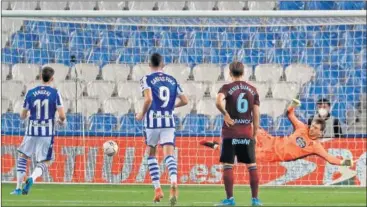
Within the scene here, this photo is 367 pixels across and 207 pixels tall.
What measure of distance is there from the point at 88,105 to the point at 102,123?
2.04 feet

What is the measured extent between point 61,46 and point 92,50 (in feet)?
1.67

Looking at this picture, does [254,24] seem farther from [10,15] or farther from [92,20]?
[10,15]

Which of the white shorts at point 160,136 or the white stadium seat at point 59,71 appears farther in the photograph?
the white stadium seat at point 59,71

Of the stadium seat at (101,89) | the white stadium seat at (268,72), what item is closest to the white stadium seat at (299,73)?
the white stadium seat at (268,72)

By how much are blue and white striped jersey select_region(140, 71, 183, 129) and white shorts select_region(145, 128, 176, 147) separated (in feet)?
0.15

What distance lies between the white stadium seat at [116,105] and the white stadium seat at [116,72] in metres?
0.41

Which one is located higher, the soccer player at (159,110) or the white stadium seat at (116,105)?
the white stadium seat at (116,105)

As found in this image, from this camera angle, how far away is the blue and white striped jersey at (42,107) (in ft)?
41.4

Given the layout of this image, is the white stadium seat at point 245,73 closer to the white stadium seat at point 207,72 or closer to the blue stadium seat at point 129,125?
the white stadium seat at point 207,72

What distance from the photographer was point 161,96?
1132cm

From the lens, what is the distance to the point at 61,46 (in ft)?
55.0

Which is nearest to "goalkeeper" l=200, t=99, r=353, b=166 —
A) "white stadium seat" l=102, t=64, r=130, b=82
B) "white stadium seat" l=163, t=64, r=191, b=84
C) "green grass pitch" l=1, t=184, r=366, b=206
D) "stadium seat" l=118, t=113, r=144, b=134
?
"green grass pitch" l=1, t=184, r=366, b=206

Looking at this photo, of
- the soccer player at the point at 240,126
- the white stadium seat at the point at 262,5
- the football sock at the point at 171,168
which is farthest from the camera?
the white stadium seat at the point at 262,5

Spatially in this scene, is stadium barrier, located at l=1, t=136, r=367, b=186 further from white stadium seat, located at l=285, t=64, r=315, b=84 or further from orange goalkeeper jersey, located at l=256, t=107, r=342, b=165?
white stadium seat, located at l=285, t=64, r=315, b=84
